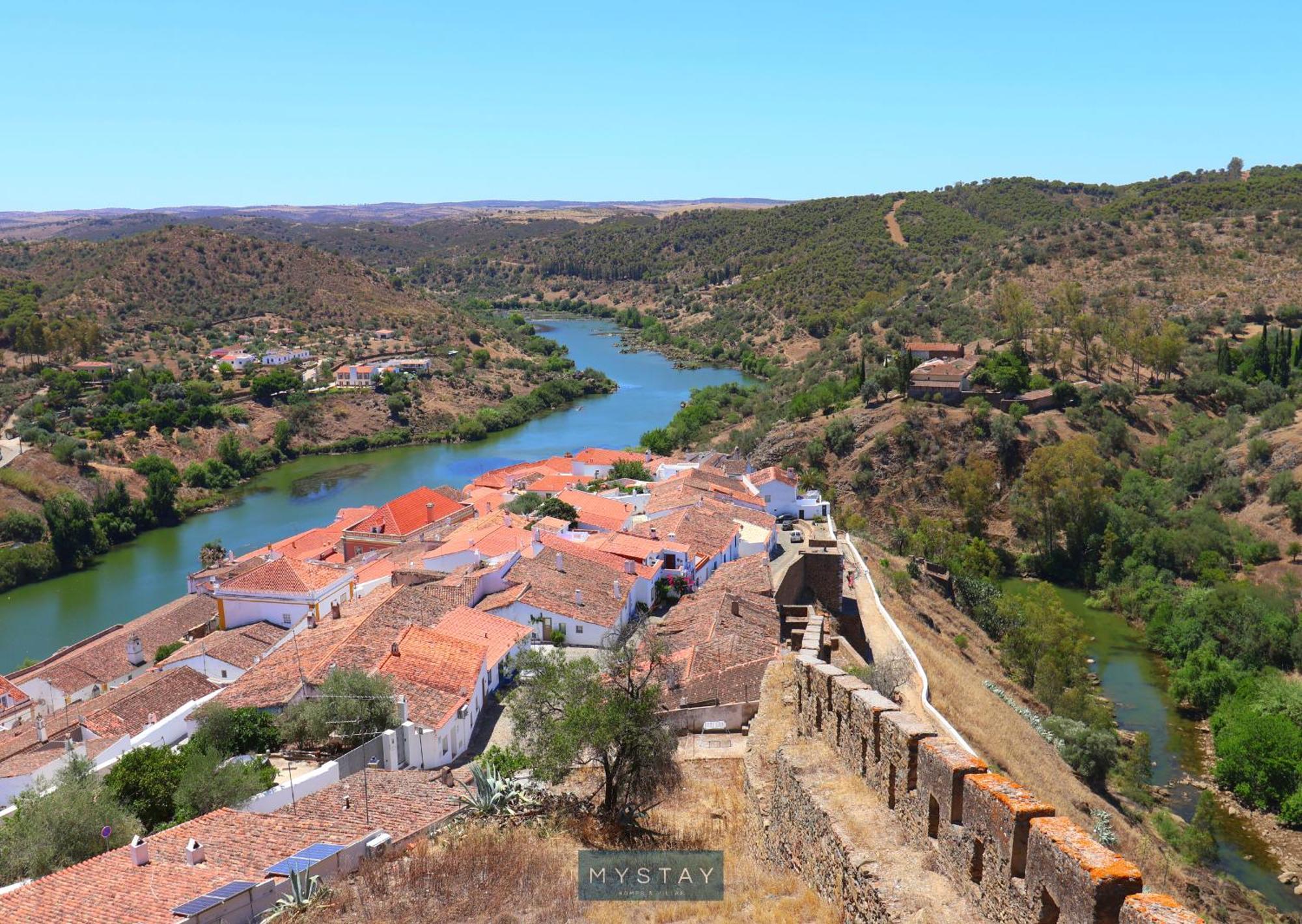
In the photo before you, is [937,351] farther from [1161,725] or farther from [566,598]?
[566,598]

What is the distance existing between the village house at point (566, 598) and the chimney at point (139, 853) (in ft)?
36.6

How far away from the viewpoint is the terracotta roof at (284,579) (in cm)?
2561

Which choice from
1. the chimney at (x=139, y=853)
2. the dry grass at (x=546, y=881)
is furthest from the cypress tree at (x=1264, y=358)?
the chimney at (x=139, y=853)

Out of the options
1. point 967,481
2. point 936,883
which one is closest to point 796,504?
point 967,481

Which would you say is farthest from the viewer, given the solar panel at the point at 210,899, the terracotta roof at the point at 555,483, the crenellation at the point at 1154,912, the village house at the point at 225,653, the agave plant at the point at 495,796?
the terracotta roof at the point at 555,483

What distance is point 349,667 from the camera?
1766cm

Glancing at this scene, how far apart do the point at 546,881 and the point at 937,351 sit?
4499 cm

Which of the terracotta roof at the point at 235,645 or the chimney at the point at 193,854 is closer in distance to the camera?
the chimney at the point at 193,854

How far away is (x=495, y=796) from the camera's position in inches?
484

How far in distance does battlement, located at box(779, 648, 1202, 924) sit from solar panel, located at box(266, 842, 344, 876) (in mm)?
5220

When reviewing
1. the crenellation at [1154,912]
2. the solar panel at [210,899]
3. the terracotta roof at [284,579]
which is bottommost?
the terracotta roof at [284,579]

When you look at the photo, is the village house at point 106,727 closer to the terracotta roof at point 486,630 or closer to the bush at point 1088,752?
the terracotta roof at point 486,630

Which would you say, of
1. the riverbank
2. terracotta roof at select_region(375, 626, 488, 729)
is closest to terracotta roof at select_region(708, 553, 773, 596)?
terracotta roof at select_region(375, 626, 488, 729)

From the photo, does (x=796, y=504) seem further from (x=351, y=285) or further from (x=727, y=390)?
(x=351, y=285)
